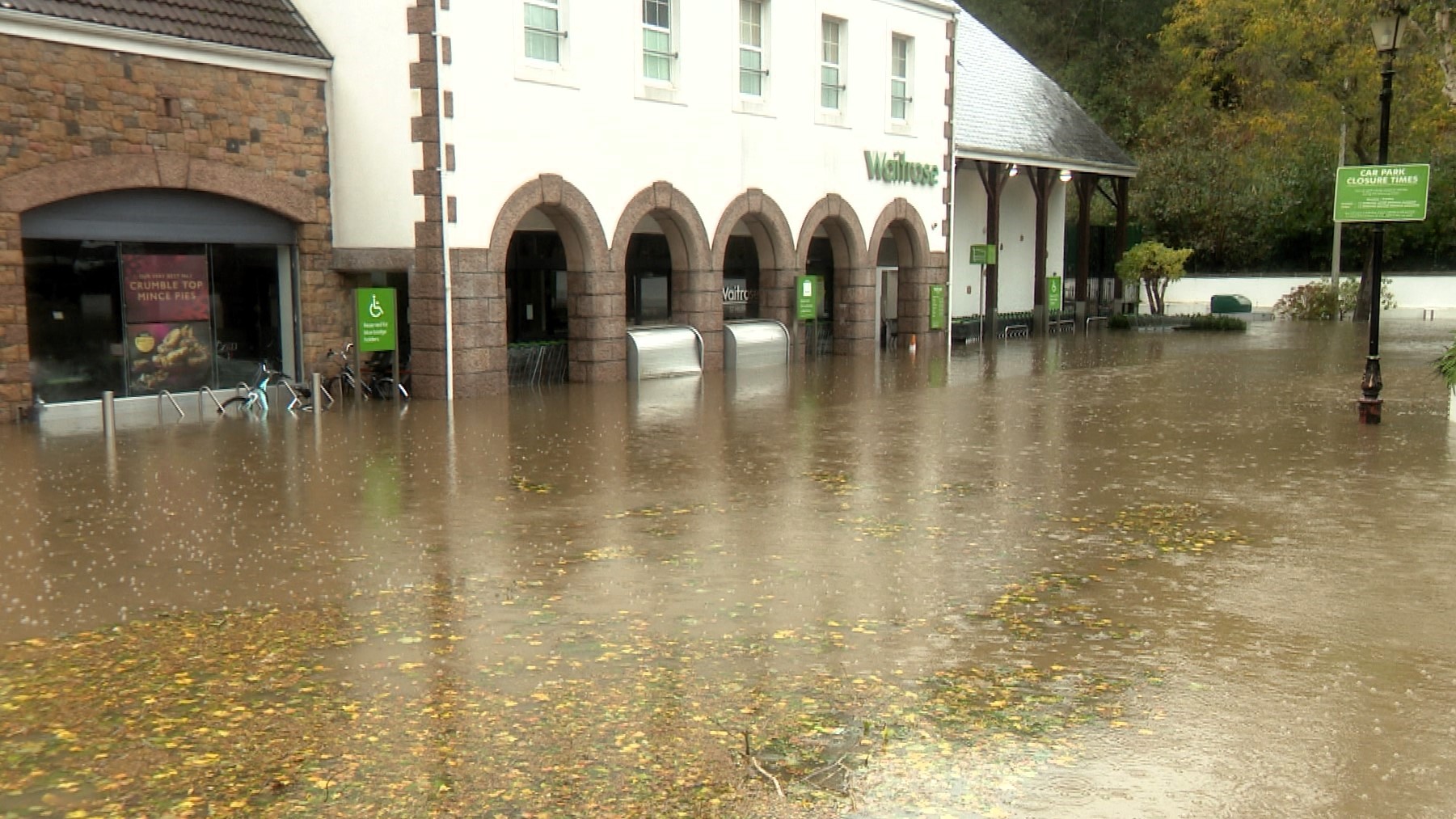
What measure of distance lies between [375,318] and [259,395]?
5.74 feet

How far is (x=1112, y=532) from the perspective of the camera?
31.1ft

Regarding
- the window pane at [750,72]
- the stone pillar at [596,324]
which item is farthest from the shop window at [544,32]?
the window pane at [750,72]

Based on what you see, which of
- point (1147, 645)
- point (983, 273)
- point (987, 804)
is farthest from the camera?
point (983, 273)

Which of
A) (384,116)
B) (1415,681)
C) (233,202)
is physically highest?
(384,116)

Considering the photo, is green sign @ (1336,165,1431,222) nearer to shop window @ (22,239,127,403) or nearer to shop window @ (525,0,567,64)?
shop window @ (525,0,567,64)

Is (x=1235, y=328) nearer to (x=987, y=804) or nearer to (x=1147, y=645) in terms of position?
(x=1147, y=645)

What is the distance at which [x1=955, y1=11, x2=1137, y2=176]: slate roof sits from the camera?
3045cm

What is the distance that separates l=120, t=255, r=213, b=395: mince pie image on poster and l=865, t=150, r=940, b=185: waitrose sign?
13.0 m

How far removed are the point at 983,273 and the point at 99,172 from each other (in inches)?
863

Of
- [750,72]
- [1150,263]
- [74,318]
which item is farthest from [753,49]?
[1150,263]

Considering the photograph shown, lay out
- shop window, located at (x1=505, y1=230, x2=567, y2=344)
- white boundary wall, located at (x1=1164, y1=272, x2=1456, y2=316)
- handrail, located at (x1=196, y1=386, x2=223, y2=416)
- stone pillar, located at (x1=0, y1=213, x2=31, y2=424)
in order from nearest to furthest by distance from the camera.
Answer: stone pillar, located at (x1=0, y1=213, x2=31, y2=424) → handrail, located at (x1=196, y1=386, x2=223, y2=416) → shop window, located at (x1=505, y1=230, x2=567, y2=344) → white boundary wall, located at (x1=1164, y1=272, x2=1456, y2=316)

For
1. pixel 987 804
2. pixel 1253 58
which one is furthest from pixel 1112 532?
pixel 1253 58

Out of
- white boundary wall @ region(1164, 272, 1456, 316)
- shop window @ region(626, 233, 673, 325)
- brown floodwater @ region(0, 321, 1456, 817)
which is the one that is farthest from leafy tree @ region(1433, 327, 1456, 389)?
white boundary wall @ region(1164, 272, 1456, 316)

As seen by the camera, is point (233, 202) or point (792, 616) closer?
point (792, 616)
